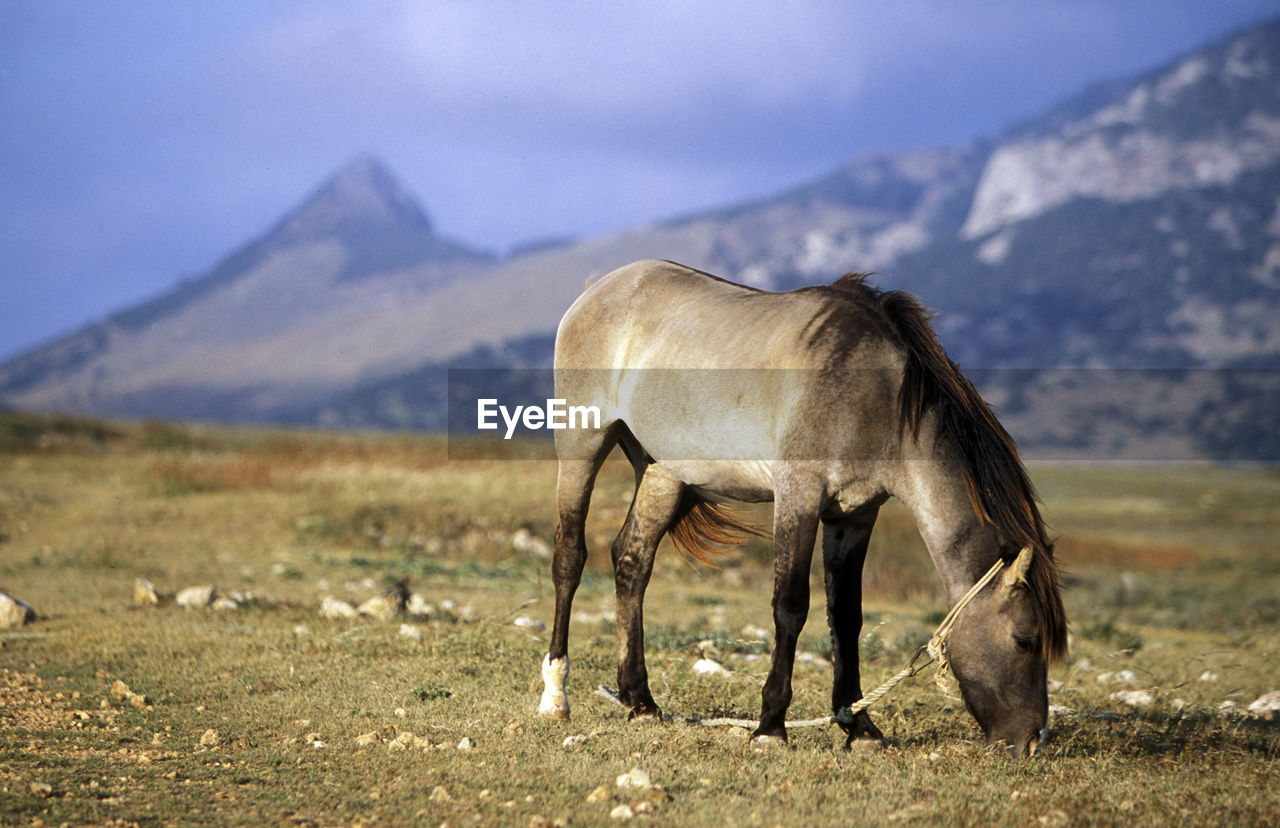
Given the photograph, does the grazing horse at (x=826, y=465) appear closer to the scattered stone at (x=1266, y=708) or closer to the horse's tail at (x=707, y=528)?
the horse's tail at (x=707, y=528)

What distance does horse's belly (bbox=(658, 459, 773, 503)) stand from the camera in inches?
254

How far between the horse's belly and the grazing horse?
1 cm

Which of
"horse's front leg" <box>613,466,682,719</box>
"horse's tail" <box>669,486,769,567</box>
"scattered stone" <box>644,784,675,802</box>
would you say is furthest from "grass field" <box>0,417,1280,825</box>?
"horse's tail" <box>669,486,769,567</box>

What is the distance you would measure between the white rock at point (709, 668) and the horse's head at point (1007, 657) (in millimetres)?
2653

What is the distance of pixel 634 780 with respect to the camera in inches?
210

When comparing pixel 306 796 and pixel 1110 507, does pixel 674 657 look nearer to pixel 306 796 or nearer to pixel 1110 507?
pixel 306 796

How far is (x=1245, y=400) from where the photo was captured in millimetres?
174750

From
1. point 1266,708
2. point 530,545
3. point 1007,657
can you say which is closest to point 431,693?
point 1007,657

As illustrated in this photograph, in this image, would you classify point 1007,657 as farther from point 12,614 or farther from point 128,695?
point 12,614

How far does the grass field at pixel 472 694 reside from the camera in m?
5.24

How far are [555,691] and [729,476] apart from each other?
168 cm

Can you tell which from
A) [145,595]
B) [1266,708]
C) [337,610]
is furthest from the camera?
[145,595]

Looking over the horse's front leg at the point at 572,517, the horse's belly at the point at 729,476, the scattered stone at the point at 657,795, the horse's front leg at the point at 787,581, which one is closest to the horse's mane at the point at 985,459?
the horse's front leg at the point at 787,581

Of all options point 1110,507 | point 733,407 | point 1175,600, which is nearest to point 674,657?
point 733,407
